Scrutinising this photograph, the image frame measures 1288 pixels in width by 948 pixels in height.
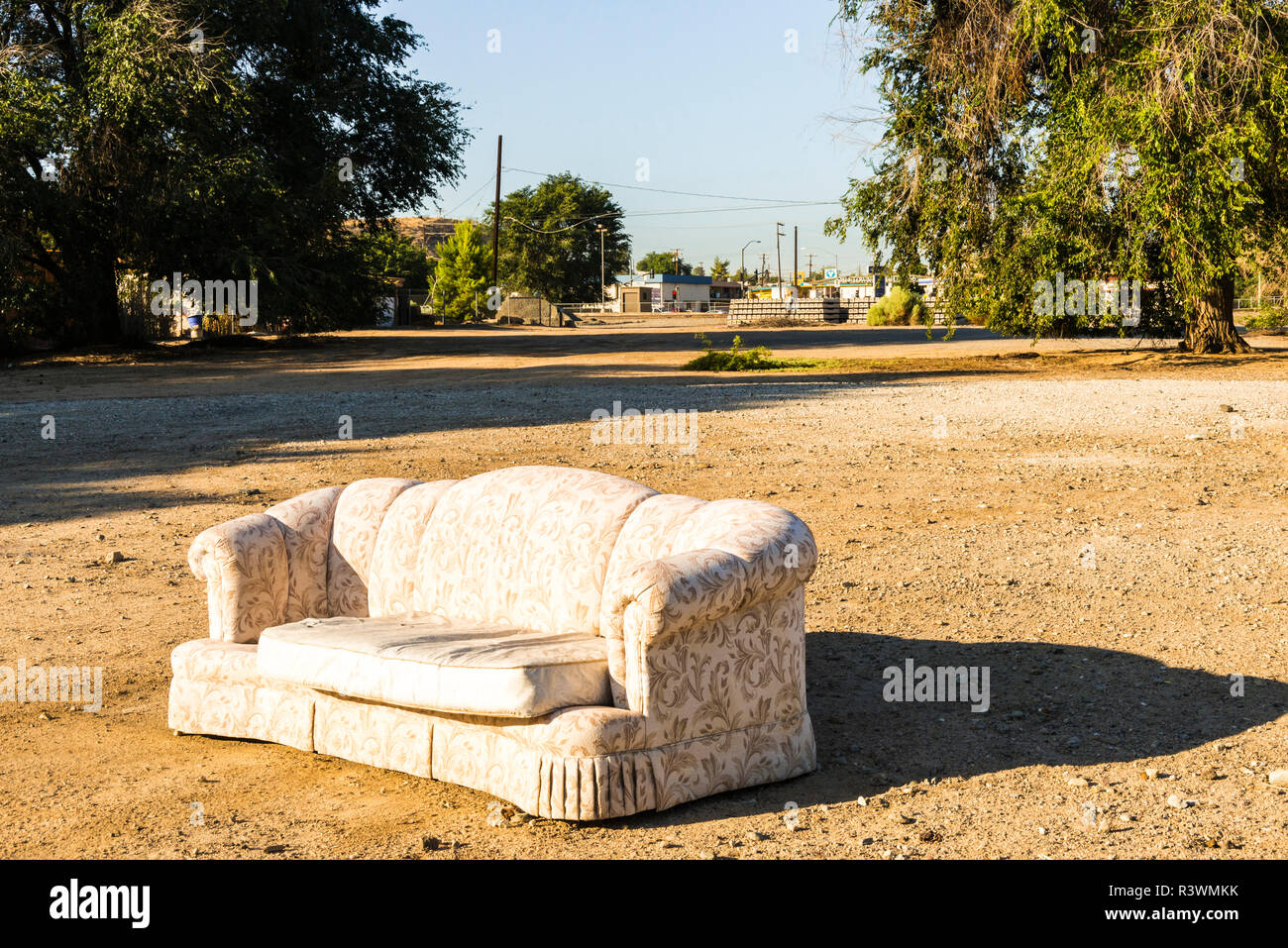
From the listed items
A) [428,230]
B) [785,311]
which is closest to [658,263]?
[428,230]

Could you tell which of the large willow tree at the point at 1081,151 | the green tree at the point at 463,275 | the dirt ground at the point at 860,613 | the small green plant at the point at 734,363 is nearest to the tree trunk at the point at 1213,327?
the large willow tree at the point at 1081,151

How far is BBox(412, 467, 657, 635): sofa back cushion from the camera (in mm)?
4996

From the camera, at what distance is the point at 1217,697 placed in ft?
18.4

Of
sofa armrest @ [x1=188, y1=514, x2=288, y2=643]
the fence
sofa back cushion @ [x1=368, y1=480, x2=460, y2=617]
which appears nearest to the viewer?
sofa armrest @ [x1=188, y1=514, x2=288, y2=643]

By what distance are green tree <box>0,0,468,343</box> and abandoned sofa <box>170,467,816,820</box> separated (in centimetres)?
2366

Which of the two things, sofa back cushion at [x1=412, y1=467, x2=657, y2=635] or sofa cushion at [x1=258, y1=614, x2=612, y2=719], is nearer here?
sofa cushion at [x1=258, y1=614, x2=612, y2=719]

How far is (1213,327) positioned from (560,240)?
74.9m

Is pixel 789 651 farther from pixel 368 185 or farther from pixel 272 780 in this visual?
pixel 368 185

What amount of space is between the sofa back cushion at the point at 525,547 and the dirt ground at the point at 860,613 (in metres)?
0.85

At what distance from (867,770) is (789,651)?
2.07 ft

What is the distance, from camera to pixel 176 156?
91.2ft

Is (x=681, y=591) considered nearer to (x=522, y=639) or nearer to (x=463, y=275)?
(x=522, y=639)

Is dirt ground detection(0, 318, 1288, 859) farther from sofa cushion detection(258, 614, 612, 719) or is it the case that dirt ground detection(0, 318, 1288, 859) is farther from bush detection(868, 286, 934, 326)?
bush detection(868, 286, 934, 326)

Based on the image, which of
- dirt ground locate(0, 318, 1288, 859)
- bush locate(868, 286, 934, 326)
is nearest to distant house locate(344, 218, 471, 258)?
bush locate(868, 286, 934, 326)
